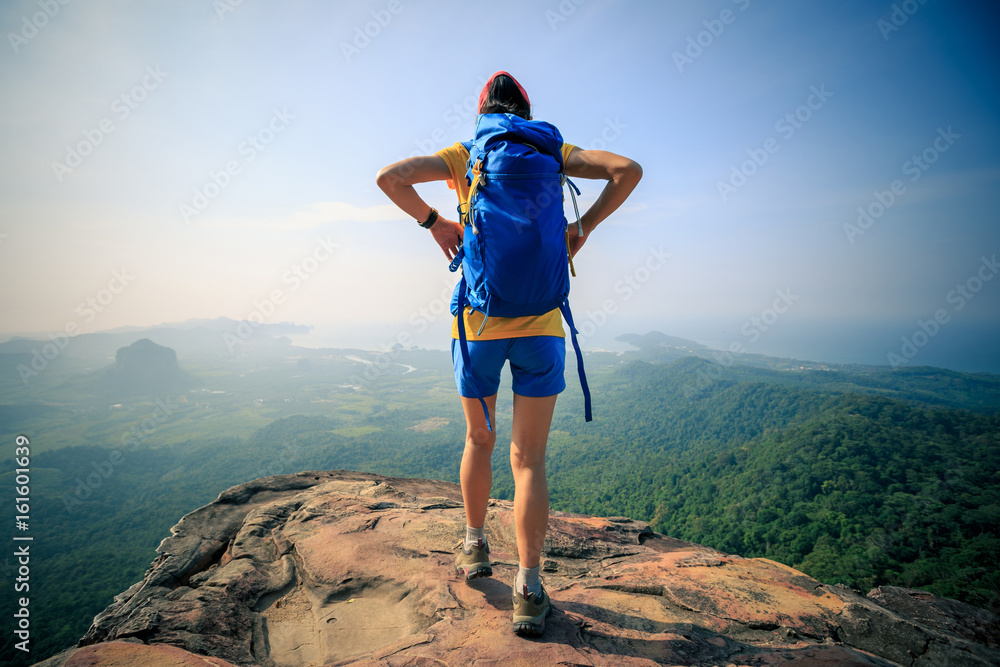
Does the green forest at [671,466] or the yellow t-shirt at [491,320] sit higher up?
the yellow t-shirt at [491,320]

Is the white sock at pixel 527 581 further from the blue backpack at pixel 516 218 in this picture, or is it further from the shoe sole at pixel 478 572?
the blue backpack at pixel 516 218

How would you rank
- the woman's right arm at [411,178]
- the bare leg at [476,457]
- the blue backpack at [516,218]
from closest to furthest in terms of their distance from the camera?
the blue backpack at [516,218], the woman's right arm at [411,178], the bare leg at [476,457]

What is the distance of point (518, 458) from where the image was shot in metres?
2.39

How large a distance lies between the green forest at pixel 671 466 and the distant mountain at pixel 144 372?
53.3 ft

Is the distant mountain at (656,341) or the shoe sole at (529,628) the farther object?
the distant mountain at (656,341)

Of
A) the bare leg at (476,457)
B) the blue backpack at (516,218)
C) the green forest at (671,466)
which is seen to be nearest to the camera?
the blue backpack at (516,218)

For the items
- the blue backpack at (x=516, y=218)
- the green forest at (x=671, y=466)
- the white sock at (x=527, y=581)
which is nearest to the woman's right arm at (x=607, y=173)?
the blue backpack at (x=516, y=218)

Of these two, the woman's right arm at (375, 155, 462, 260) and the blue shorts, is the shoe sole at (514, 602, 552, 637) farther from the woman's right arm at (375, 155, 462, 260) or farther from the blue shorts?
the woman's right arm at (375, 155, 462, 260)

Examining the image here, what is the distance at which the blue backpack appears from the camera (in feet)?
7.13

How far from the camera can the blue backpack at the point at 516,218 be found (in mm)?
2172

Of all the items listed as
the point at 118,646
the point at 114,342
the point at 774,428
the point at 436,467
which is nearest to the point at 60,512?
the point at 436,467

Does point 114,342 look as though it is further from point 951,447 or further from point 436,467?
point 951,447

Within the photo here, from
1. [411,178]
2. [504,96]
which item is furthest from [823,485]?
[411,178]

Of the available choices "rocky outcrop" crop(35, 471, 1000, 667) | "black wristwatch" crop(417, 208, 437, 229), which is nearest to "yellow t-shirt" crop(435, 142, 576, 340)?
"black wristwatch" crop(417, 208, 437, 229)
